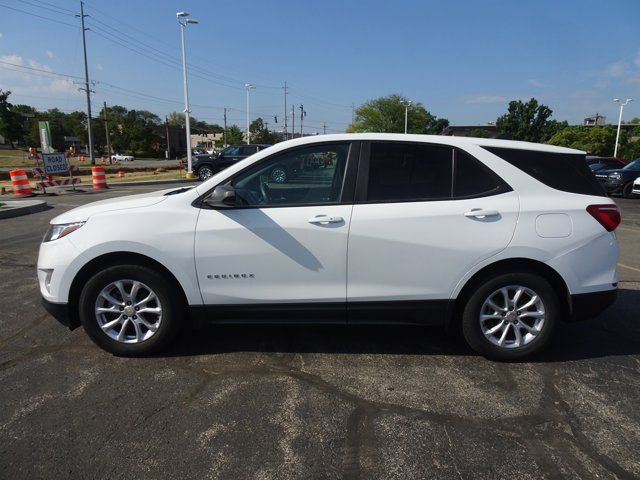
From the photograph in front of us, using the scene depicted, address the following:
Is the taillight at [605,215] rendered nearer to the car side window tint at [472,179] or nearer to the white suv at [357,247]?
the white suv at [357,247]

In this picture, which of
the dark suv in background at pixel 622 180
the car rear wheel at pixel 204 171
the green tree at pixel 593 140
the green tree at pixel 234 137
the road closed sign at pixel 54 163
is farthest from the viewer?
the green tree at pixel 234 137

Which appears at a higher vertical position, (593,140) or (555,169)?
(593,140)

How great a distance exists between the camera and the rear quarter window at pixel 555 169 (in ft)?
11.4

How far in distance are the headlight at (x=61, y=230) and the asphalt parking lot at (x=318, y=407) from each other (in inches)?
38.5

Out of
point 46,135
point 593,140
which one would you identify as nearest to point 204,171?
point 46,135

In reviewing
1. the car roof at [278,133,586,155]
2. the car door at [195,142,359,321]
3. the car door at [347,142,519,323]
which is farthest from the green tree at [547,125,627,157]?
the car door at [195,142,359,321]

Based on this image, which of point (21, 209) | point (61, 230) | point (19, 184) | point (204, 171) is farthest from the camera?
point (204, 171)

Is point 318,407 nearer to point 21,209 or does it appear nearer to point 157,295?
point 157,295

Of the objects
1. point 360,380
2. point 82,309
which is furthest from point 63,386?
point 360,380

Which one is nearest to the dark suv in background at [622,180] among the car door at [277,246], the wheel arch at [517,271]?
the wheel arch at [517,271]

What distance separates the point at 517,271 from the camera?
3.40 meters

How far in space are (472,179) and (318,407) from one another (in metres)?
2.01

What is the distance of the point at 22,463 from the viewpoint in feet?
7.96

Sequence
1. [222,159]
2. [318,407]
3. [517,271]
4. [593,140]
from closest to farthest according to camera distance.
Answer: [318,407] < [517,271] < [222,159] < [593,140]
